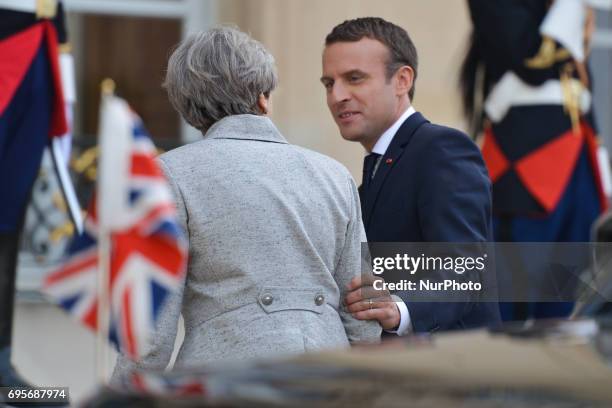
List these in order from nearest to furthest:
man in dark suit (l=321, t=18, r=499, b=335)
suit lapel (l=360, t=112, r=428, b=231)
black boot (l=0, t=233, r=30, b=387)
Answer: man in dark suit (l=321, t=18, r=499, b=335)
suit lapel (l=360, t=112, r=428, b=231)
black boot (l=0, t=233, r=30, b=387)

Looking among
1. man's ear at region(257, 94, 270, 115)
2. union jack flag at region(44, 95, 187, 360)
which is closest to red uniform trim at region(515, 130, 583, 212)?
man's ear at region(257, 94, 270, 115)

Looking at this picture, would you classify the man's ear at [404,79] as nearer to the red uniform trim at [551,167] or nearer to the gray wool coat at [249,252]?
the gray wool coat at [249,252]

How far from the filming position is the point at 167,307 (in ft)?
11.9

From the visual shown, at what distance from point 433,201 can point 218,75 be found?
75cm

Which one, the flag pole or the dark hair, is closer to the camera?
the flag pole

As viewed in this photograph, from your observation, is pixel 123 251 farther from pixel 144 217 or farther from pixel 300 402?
pixel 300 402

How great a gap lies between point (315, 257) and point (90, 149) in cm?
459

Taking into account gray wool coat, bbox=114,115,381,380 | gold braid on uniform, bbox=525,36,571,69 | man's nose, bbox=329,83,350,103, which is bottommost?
gray wool coat, bbox=114,115,381,380

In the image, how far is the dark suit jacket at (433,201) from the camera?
413 cm

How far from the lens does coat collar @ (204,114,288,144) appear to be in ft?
12.5

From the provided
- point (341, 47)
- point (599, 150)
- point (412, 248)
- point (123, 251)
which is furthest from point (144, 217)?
point (599, 150)

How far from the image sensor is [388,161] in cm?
435

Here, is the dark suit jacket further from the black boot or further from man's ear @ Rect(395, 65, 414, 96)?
the black boot

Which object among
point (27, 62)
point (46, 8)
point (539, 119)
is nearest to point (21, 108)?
point (27, 62)
